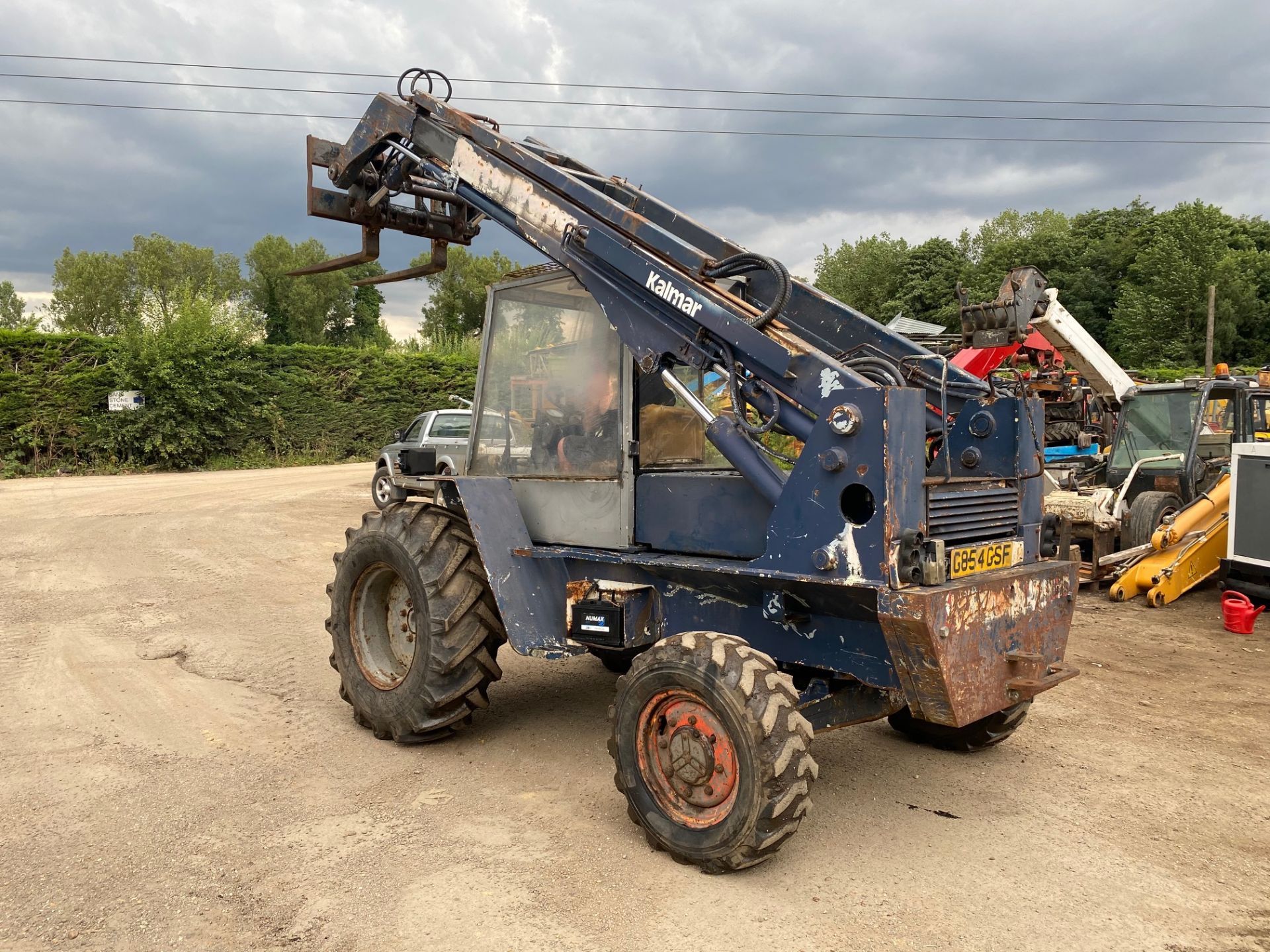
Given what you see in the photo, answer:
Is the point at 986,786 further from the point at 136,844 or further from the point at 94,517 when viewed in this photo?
the point at 94,517

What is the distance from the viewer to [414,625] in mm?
5012

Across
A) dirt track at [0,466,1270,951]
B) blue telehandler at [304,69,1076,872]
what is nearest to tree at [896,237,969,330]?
dirt track at [0,466,1270,951]

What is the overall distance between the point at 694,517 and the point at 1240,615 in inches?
238

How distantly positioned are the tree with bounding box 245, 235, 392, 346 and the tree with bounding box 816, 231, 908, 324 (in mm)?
30079

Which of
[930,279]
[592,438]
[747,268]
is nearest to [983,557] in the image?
[747,268]

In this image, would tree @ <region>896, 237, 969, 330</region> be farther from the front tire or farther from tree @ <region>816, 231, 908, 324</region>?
the front tire

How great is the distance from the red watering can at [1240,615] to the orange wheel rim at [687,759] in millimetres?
6345

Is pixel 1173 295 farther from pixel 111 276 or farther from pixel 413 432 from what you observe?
pixel 111 276

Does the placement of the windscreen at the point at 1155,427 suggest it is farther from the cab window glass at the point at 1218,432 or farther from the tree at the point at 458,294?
the tree at the point at 458,294

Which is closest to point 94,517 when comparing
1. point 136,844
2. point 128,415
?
point 128,415

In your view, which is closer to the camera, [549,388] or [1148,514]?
[549,388]

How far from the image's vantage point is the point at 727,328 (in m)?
3.77

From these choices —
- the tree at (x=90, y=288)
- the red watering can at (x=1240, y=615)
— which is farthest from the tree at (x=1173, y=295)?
the tree at (x=90, y=288)

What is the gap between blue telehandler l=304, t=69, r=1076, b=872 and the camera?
3.33m
